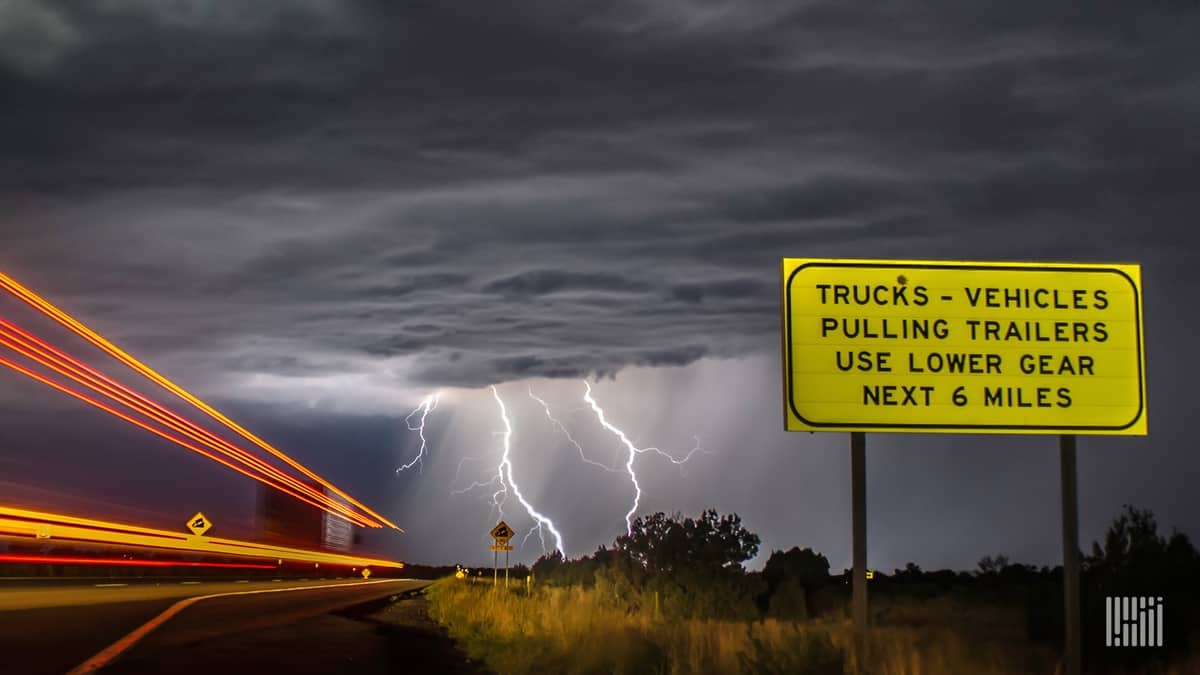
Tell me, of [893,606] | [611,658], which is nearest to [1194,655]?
[611,658]

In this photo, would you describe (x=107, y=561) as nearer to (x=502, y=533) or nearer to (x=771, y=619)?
(x=502, y=533)

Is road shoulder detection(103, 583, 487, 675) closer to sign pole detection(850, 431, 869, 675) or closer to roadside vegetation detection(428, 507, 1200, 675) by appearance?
roadside vegetation detection(428, 507, 1200, 675)

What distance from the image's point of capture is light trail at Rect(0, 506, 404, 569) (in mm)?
40125

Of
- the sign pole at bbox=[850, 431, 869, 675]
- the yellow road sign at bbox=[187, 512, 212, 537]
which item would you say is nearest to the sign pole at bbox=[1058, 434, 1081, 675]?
the sign pole at bbox=[850, 431, 869, 675]

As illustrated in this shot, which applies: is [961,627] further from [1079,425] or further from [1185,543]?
[1079,425]

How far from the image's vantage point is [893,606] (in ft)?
157

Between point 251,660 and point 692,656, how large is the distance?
16.9ft

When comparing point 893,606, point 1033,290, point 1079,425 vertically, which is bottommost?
point 893,606

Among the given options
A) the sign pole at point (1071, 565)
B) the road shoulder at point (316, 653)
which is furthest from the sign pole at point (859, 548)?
the road shoulder at point (316, 653)

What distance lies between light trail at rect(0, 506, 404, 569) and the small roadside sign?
13171 millimetres

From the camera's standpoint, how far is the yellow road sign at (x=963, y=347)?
51.3ft

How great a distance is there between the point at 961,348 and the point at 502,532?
27.5 meters
